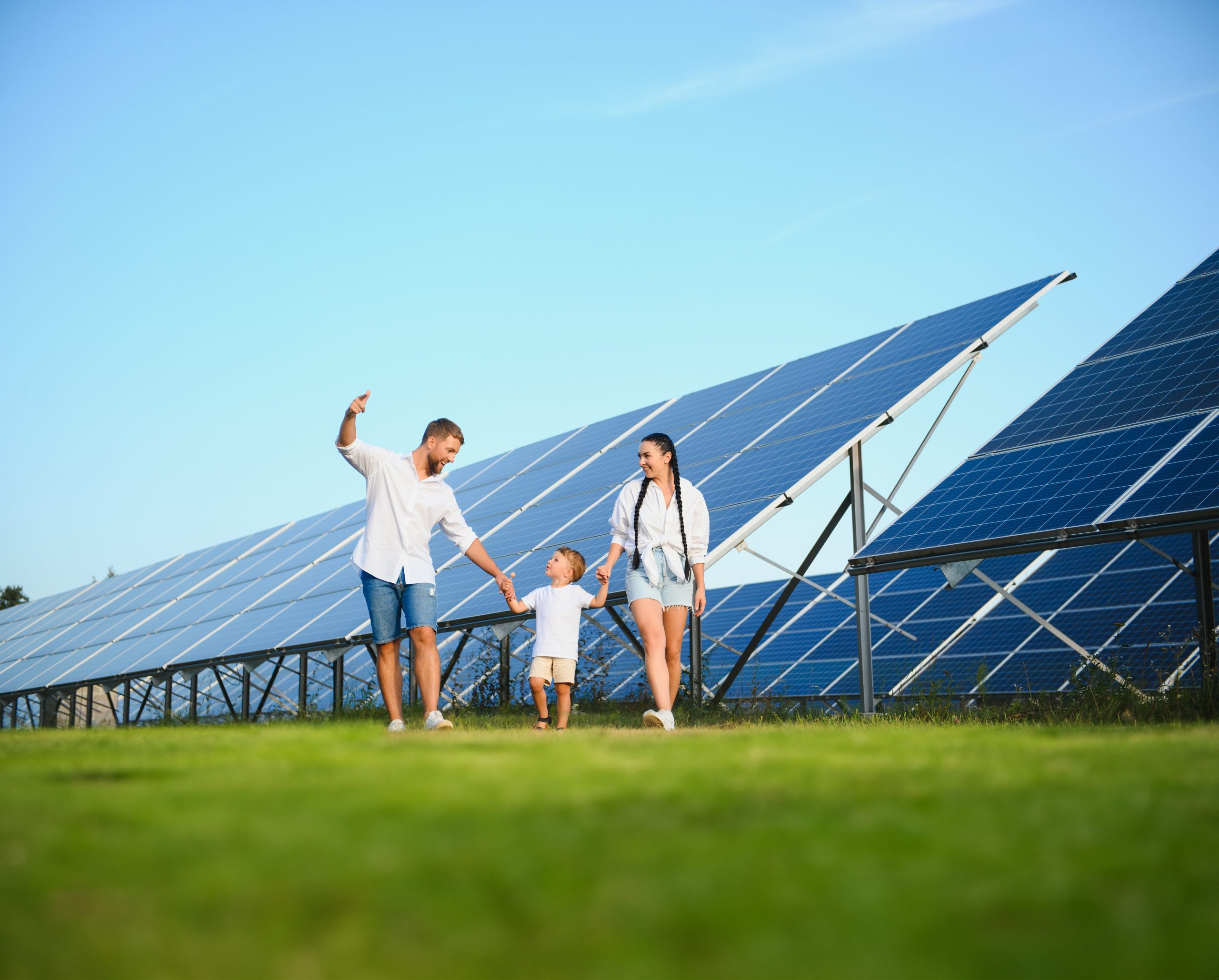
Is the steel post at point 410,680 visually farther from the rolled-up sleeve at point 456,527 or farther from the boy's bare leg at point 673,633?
the boy's bare leg at point 673,633

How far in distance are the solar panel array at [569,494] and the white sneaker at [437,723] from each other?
3.69 m

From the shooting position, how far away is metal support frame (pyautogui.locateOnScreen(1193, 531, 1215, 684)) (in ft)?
23.9

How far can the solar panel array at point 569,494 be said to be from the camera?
11.5 m

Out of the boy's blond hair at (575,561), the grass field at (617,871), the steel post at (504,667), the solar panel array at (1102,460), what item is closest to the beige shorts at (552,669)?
the boy's blond hair at (575,561)

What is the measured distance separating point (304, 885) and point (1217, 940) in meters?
1.55

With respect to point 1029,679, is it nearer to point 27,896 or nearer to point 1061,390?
point 1061,390

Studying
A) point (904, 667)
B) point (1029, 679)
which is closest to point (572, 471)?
point (904, 667)

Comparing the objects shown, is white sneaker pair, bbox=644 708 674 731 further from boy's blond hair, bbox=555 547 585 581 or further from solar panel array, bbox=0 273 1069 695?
solar panel array, bbox=0 273 1069 695

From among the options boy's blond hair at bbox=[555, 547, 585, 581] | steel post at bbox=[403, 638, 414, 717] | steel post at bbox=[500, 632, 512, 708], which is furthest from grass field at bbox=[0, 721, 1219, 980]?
steel post at bbox=[500, 632, 512, 708]

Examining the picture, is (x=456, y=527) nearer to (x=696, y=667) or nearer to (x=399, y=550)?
A: (x=399, y=550)

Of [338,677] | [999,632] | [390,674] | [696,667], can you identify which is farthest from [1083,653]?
[338,677]

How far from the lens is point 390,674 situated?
7375 mm

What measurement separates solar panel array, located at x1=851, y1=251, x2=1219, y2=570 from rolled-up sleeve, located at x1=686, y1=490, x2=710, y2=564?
2.00 metres

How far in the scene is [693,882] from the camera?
2115 mm
